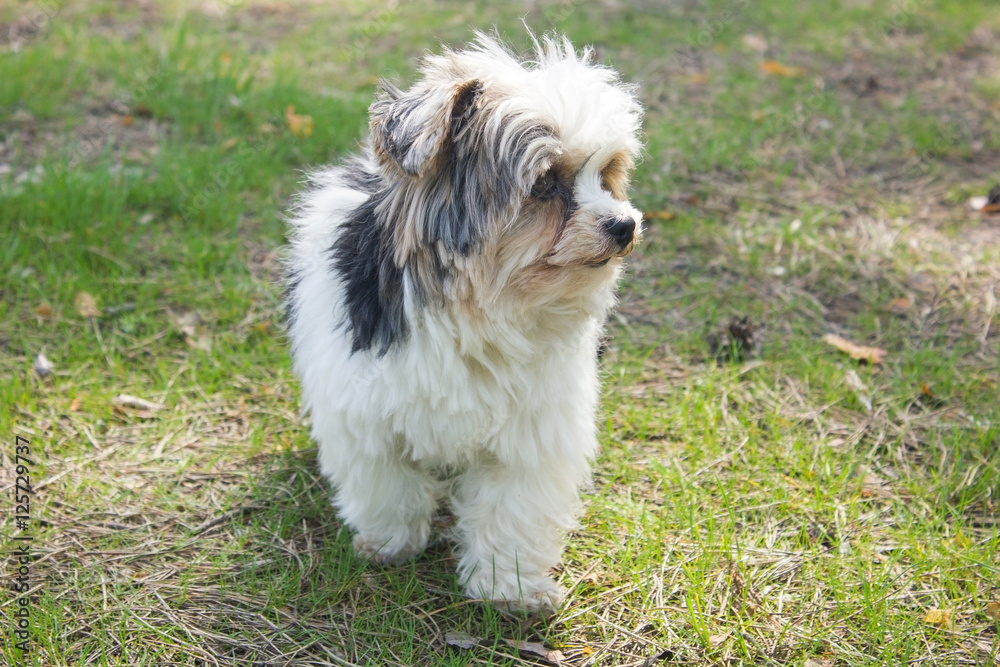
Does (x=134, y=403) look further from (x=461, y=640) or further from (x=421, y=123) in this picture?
(x=421, y=123)

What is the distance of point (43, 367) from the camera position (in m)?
3.38

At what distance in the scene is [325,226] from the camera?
2529 millimetres

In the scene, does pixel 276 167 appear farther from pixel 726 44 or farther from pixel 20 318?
pixel 726 44

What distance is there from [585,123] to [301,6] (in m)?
5.89

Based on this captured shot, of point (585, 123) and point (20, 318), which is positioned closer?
point (585, 123)

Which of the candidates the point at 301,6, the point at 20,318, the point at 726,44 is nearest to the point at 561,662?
the point at 20,318

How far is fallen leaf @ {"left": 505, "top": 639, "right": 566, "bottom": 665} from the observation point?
241cm

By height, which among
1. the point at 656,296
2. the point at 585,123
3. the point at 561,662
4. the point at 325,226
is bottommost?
the point at 561,662

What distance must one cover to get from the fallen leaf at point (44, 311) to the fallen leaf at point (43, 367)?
0.29 meters

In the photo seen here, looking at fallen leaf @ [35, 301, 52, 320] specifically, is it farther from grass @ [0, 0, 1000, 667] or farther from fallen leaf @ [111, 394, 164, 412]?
fallen leaf @ [111, 394, 164, 412]

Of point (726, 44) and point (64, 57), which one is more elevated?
point (726, 44)

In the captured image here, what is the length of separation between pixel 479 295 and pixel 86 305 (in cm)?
232
